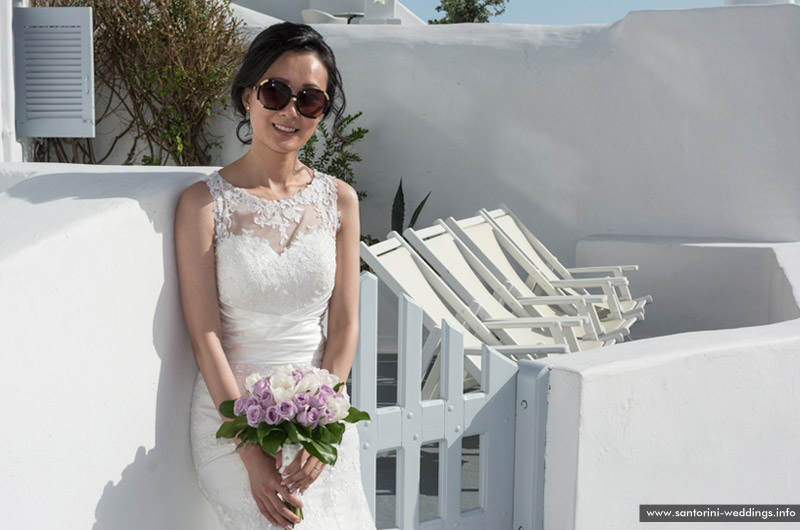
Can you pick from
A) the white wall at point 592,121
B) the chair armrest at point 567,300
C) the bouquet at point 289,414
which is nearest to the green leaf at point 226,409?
the bouquet at point 289,414

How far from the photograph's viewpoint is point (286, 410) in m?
1.79

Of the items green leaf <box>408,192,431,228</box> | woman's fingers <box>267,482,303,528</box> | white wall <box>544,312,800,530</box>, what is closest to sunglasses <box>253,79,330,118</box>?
woman's fingers <box>267,482,303,528</box>

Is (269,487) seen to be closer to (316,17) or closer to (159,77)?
(159,77)

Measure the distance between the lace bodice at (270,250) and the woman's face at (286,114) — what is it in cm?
14

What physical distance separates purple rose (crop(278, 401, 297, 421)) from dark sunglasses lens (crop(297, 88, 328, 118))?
725mm

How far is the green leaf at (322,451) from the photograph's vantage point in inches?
72.6

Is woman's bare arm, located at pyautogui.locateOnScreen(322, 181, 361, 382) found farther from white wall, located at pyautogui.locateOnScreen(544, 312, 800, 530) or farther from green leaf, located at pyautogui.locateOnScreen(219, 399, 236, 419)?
white wall, located at pyautogui.locateOnScreen(544, 312, 800, 530)

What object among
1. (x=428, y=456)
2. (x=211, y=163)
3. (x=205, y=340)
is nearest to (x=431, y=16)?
(x=211, y=163)

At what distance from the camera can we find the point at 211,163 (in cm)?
770

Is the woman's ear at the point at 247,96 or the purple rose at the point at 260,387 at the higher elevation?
the woman's ear at the point at 247,96

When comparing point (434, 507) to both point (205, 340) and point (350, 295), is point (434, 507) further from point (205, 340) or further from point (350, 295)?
point (205, 340)

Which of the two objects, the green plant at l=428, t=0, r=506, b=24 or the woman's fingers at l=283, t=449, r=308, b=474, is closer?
the woman's fingers at l=283, t=449, r=308, b=474

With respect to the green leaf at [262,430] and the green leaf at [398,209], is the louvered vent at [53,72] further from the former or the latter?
the green leaf at [262,430]

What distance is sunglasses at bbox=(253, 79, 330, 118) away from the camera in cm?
206
